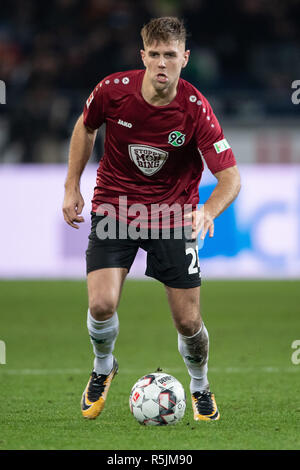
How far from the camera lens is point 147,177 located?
17.9 ft

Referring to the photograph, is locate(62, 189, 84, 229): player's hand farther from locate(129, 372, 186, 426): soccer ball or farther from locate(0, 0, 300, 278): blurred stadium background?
locate(0, 0, 300, 278): blurred stadium background

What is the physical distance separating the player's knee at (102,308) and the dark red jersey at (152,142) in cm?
60

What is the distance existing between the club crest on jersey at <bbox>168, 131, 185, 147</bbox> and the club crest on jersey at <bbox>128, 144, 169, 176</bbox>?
0.07 metres

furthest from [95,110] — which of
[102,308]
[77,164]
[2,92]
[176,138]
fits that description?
[2,92]

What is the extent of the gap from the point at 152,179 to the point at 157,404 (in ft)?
4.18

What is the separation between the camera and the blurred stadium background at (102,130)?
517 inches

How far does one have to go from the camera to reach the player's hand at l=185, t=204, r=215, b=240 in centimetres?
485

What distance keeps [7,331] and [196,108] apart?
4721 mm

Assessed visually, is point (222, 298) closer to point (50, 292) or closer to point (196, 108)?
point (50, 292)

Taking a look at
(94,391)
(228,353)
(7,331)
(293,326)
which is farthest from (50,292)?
(94,391)

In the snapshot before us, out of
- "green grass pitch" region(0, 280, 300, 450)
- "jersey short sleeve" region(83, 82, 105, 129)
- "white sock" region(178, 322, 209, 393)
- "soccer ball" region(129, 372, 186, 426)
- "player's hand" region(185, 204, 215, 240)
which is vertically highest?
"jersey short sleeve" region(83, 82, 105, 129)

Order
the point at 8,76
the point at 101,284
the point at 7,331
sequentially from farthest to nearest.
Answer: the point at 8,76 < the point at 7,331 < the point at 101,284

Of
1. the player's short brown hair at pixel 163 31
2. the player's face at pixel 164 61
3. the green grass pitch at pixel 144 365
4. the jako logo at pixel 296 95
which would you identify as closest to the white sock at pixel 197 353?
the green grass pitch at pixel 144 365

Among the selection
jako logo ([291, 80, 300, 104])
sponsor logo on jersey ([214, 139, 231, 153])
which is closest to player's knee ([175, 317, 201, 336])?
sponsor logo on jersey ([214, 139, 231, 153])
